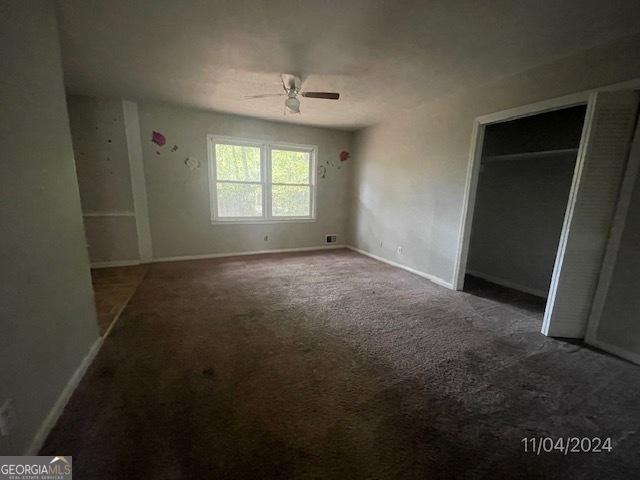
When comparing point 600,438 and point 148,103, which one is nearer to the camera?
point 600,438

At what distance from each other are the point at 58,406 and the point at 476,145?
4.14 m

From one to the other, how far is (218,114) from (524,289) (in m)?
5.28

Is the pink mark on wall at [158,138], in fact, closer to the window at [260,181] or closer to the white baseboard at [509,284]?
the window at [260,181]

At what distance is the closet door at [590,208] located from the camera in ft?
6.29

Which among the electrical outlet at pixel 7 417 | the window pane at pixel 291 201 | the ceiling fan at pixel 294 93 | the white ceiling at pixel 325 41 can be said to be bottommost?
the electrical outlet at pixel 7 417

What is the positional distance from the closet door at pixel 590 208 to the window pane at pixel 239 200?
14.1 feet

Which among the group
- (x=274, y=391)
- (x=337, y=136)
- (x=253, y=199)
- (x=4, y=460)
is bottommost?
(x=274, y=391)

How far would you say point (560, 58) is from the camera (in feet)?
7.37

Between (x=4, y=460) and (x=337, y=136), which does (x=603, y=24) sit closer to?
(x=337, y=136)

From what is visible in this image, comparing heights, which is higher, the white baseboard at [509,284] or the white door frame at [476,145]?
the white door frame at [476,145]

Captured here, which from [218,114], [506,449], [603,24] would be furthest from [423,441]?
[218,114]

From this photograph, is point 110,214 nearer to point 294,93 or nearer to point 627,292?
point 294,93

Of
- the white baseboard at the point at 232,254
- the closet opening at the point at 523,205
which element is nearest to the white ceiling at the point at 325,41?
the closet opening at the point at 523,205

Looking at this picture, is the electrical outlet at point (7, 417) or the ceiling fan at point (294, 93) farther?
the ceiling fan at point (294, 93)
